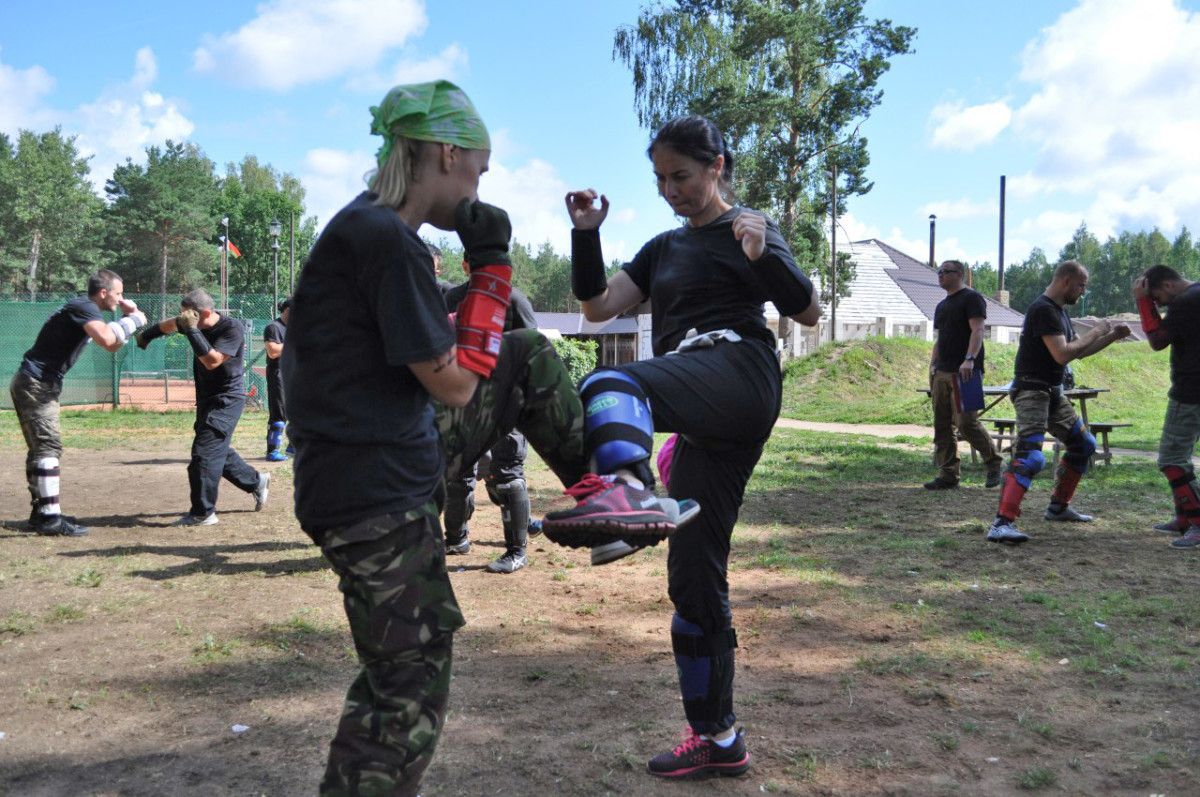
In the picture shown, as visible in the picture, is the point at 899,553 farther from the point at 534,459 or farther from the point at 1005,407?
the point at 1005,407

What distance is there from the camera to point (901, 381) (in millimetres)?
27391

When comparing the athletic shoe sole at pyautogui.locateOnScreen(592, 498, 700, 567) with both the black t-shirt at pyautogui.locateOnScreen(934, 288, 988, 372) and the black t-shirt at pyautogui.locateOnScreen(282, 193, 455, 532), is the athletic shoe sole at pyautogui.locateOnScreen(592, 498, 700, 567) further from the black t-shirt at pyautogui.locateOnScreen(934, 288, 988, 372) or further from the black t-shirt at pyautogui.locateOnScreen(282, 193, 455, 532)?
the black t-shirt at pyautogui.locateOnScreen(934, 288, 988, 372)

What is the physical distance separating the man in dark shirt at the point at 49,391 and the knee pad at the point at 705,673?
6.51 meters

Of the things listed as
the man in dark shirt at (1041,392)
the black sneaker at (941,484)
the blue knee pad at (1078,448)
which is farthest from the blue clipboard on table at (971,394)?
the man in dark shirt at (1041,392)

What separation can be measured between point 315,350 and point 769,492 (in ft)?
30.3

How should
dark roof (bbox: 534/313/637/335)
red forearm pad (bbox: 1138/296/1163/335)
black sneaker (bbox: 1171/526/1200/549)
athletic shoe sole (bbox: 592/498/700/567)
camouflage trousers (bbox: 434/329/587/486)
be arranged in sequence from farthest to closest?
1. dark roof (bbox: 534/313/637/335)
2. red forearm pad (bbox: 1138/296/1163/335)
3. black sneaker (bbox: 1171/526/1200/549)
4. camouflage trousers (bbox: 434/329/587/486)
5. athletic shoe sole (bbox: 592/498/700/567)

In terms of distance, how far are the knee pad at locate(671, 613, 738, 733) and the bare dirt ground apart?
0.23m

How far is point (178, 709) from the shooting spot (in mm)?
4152

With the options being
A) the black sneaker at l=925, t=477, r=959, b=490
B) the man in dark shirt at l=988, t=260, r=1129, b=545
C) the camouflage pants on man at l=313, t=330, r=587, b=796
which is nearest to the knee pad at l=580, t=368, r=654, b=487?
the camouflage pants on man at l=313, t=330, r=587, b=796

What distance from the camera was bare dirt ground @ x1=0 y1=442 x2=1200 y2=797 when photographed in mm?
3451

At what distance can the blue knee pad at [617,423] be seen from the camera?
105 inches

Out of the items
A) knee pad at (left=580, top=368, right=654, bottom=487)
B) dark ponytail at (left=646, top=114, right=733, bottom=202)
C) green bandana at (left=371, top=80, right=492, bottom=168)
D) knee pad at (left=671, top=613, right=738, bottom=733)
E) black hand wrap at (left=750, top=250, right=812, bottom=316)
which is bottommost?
knee pad at (left=671, top=613, right=738, bottom=733)

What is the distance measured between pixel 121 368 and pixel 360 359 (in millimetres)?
23032

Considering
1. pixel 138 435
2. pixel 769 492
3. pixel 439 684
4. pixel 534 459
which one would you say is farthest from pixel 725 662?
pixel 138 435
